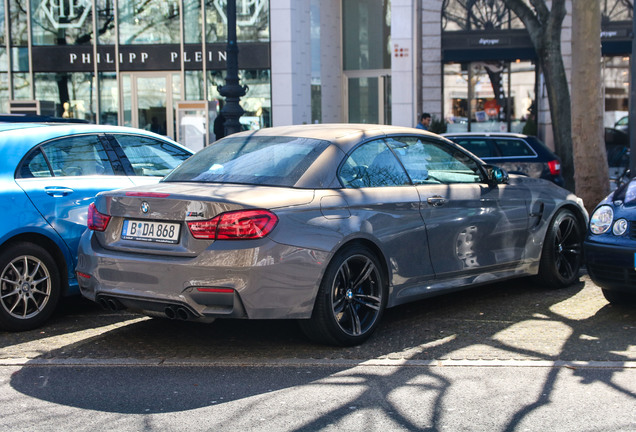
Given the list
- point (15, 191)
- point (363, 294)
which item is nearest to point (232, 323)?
point (363, 294)

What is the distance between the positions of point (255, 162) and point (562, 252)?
3.26 meters

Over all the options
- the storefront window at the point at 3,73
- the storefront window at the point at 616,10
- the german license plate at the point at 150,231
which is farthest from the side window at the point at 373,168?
the storefront window at the point at 3,73

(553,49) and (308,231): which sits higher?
(553,49)

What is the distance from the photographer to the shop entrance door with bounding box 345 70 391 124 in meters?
28.2

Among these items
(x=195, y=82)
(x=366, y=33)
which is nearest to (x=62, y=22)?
(x=195, y=82)

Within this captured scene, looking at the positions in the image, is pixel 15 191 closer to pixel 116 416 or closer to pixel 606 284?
pixel 116 416

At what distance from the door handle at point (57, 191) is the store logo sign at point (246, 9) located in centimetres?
1868

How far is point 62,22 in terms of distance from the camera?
25109mm

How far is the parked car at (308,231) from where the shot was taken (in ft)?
17.3

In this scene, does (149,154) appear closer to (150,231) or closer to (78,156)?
(78,156)

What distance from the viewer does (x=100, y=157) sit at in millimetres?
7273

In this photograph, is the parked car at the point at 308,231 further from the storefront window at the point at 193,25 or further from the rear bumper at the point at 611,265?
the storefront window at the point at 193,25

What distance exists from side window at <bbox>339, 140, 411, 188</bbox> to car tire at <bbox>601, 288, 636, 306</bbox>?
2.03m

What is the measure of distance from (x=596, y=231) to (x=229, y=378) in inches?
133
